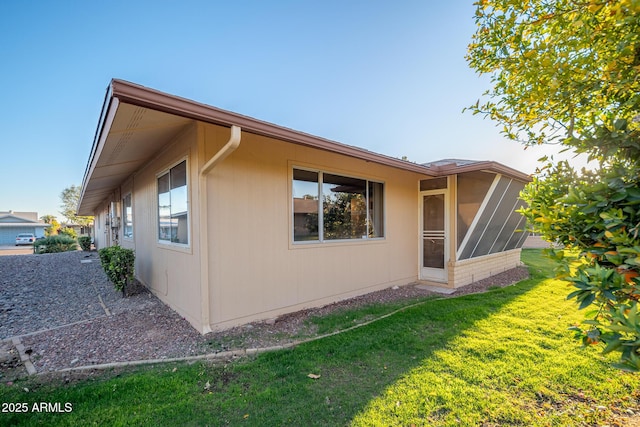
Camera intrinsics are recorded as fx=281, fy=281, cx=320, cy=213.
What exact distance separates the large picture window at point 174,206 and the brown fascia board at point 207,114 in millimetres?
1518

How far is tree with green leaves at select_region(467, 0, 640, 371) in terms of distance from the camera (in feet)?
4.50

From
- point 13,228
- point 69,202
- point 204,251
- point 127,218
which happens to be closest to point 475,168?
point 204,251

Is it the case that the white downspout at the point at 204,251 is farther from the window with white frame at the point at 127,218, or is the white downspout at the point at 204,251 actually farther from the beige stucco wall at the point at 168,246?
the window with white frame at the point at 127,218

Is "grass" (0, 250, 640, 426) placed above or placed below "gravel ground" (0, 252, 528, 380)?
above

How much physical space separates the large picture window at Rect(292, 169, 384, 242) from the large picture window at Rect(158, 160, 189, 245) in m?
1.80

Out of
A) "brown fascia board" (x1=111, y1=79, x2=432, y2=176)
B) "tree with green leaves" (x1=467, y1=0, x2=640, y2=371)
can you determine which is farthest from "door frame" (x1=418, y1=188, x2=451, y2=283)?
"tree with green leaves" (x1=467, y1=0, x2=640, y2=371)

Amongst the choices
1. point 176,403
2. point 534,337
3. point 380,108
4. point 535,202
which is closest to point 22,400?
point 176,403

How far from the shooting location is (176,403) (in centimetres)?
246

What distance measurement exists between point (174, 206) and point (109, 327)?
2112mm

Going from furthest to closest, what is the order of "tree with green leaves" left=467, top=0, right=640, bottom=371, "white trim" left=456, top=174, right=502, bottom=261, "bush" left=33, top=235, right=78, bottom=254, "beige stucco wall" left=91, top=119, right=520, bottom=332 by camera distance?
"bush" left=33, top=235, right=78, bottom=254
"white trim" left=456, top=174, right=502, bottom=261
"beige stucco wall" left=91, top=119, right=520, bottom=332
"tree with green leaves" left=467, top=0, right=640, bottom=371

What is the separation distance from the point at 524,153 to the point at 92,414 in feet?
16.9

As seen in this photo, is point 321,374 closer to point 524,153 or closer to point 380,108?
point 524,153

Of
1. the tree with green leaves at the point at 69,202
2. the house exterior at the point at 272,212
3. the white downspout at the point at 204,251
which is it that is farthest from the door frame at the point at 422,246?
the tree with green leaves at the point at 69,202

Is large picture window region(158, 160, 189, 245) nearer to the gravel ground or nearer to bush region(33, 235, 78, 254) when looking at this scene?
the gravel ground
